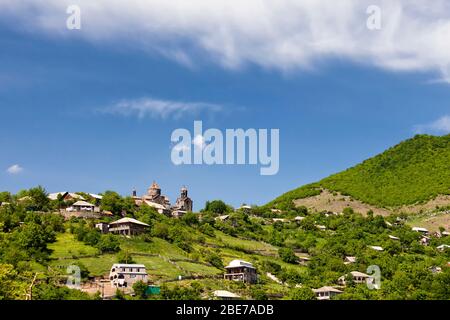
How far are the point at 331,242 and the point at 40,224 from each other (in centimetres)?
6326

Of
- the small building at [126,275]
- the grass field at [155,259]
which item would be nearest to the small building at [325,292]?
the grass field at [155,259]

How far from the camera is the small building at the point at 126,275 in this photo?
8656 cm

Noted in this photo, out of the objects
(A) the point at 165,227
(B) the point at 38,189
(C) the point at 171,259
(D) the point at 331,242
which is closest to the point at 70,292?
(C) the point at 171,259

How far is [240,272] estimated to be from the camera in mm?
101312

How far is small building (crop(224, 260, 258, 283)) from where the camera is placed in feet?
330

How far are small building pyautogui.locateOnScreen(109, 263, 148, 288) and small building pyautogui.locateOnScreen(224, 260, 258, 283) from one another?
15747 mm

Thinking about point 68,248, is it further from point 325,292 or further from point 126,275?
point 325,292

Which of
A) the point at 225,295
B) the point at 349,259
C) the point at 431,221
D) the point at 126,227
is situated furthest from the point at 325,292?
the point at 431,221

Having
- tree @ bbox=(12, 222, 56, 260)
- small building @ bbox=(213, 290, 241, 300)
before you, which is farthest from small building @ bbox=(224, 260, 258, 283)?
tree @ bbox=(12, 222, 56, 260)

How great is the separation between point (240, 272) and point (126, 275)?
19998 mm

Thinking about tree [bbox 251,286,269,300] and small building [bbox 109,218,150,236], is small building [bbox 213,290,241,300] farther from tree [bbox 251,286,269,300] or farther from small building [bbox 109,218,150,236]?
small building [bbox 109,218,150,236]
